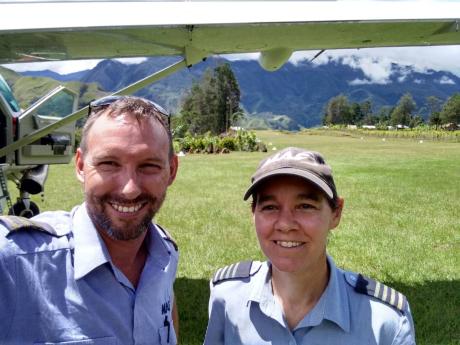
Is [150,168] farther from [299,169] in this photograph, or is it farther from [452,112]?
[452,112]

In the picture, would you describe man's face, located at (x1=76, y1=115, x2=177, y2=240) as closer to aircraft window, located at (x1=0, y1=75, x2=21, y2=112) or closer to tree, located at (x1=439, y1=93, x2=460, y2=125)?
aircraft window, located at (x1=0, y1=75, x2=21, y2=112)

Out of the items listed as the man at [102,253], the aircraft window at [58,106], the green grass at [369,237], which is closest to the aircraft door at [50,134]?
the aircraft window at [58,106]

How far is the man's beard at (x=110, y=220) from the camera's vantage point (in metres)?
1.58

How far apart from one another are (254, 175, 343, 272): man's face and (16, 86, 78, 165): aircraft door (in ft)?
18.1

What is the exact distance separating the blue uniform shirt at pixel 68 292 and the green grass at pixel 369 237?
223cm

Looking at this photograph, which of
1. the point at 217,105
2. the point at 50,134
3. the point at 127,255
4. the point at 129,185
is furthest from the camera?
the point at 217,105

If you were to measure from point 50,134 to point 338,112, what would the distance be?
131671mm

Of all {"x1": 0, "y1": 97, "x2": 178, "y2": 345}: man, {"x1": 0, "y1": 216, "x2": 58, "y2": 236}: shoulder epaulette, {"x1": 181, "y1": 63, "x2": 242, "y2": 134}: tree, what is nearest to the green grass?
{"x1": 0, "y1": 97, "x2": 178, "y2": 345}: man

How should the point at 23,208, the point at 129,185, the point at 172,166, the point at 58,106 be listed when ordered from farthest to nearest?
the point at 23,208 < the point at 58,106 < the point at 172,166 < the point at 129,185

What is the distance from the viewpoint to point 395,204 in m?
10.2

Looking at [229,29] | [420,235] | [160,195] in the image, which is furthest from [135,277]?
[420,235]

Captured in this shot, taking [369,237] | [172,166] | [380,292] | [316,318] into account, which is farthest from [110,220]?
[369,237]

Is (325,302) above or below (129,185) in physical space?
below

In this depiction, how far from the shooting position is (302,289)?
1679mm
